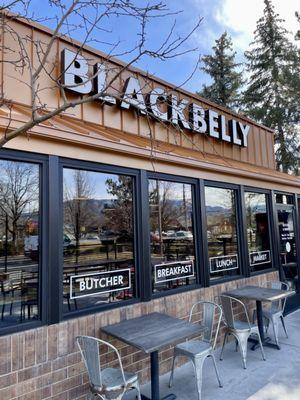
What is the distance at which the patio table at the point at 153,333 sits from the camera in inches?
120

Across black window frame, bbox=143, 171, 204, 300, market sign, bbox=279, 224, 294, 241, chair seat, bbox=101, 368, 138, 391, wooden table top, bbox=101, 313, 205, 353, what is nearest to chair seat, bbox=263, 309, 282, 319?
Answer: black window frame, bbox=143, 171, 204, 300

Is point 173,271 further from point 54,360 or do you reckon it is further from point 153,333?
point 54,360

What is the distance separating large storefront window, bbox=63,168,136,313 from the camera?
12.0 feet

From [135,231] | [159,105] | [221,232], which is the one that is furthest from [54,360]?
[159,105]

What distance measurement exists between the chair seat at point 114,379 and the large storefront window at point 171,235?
128 centimetres

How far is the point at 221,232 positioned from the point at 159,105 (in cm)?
244

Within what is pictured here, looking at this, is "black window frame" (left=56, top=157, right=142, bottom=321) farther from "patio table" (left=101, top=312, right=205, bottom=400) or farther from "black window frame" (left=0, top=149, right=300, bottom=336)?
"patio table" (left=101, top=312, right=205, bottom=400)

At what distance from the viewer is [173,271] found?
4711 mm

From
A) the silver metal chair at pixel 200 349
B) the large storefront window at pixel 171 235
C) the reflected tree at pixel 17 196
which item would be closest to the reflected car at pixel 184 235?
the large storefront window at pixel 171 235

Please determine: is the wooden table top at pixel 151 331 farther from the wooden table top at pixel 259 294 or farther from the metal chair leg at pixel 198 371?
the wooden table top at pixel 259 294

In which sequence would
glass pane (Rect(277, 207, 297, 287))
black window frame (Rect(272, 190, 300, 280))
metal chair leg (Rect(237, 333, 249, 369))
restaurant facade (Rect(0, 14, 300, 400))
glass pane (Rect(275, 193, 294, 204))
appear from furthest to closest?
1. glass pane (Rect(275, 193, 294, 204))
2. glass pane (Rect(277, 207, 297, 287))
3. black window frame (Rect(272, 190, 300, 280))
4. metal chair leg (Rect(237, 333, 249, 369))
5. restaurant facade (Rect(0, 14, 300, 400))

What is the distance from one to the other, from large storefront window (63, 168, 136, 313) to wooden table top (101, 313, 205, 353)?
38cm

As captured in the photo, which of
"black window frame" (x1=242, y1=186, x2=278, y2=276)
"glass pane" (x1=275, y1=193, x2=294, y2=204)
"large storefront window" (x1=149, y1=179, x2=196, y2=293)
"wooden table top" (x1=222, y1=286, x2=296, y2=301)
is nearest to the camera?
"large storefront window" (x1=149, y1=179, x2=196, y2=293)

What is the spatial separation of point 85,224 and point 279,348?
3382 mm
